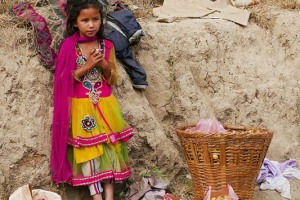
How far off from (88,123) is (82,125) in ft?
0.15

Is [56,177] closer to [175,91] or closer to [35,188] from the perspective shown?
[35,188]

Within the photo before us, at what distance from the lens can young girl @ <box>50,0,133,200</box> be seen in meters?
4.52

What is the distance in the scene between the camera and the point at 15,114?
15.4 ft

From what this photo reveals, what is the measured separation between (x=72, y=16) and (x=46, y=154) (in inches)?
42.1

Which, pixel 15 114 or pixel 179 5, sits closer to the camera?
pixel 15 114

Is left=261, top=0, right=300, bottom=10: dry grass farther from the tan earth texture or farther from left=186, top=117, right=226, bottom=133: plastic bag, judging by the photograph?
left=186, top=117, right=226, bottom=133: plastic bag

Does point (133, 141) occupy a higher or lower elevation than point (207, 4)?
lower

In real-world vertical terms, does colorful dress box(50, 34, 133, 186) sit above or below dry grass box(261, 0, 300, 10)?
below

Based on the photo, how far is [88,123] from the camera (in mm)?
4574

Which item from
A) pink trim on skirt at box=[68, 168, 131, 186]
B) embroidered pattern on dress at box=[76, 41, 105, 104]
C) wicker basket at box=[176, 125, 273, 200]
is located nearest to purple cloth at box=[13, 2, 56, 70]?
embroidered pattern on dress at box=[76, 41, 105, 104]

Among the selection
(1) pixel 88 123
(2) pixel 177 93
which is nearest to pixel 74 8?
(1) pixel 88 123

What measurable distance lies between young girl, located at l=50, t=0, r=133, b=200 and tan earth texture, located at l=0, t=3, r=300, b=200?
0.73 ft

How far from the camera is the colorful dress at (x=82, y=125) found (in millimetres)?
4547

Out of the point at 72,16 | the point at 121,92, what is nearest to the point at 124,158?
the point at 121,92
